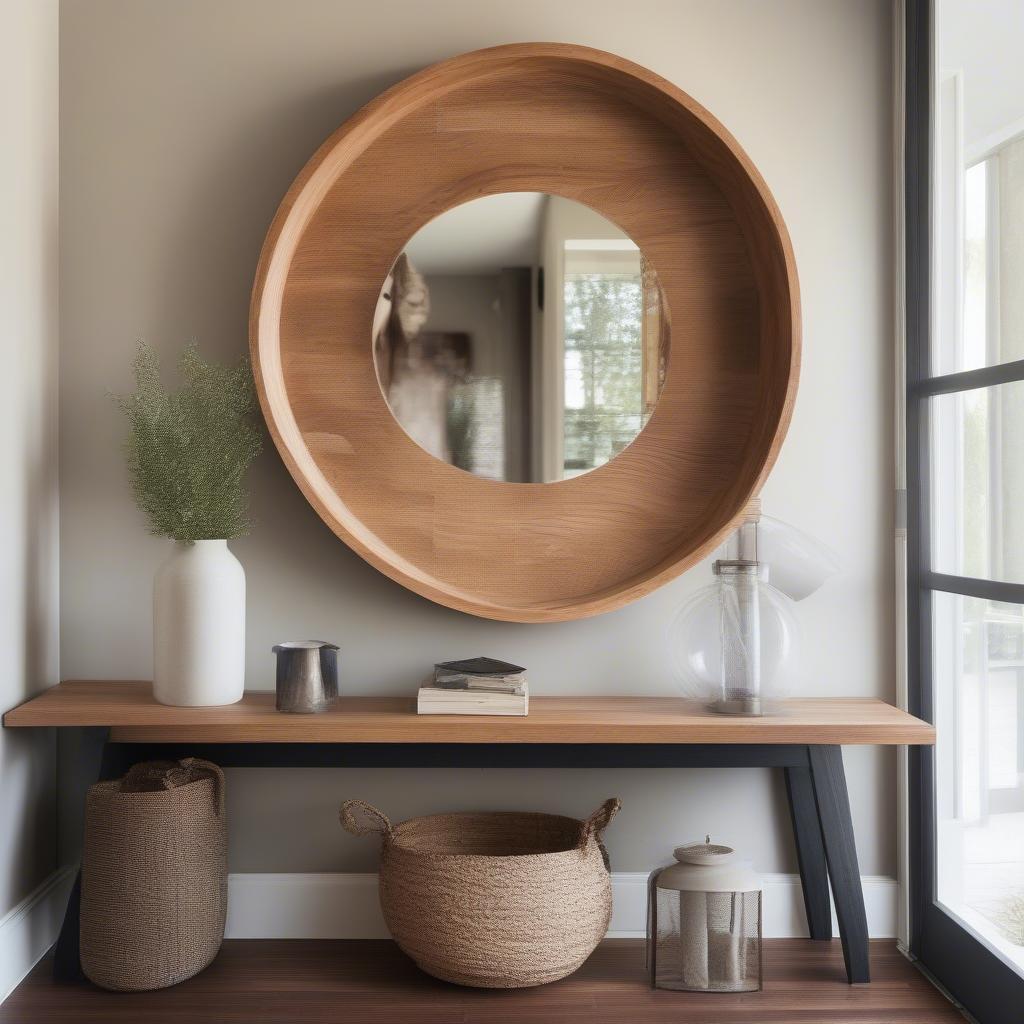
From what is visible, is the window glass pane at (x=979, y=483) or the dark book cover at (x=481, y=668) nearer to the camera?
the window glass pane at (x=979, y=483)

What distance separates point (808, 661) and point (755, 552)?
1.10ft

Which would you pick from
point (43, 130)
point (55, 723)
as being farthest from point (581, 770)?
point (43, 130)

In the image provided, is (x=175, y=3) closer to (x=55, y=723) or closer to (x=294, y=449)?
(x=294, y=449)

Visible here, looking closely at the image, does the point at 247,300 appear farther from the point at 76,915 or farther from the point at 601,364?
the point at 76,915

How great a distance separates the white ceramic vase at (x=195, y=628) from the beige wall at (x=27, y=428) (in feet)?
0.91

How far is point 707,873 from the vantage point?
2.00 m

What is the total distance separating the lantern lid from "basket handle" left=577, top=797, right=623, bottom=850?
14 centimetres

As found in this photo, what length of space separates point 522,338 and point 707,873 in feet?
3.75

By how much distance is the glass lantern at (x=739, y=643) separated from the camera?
2.07 metres

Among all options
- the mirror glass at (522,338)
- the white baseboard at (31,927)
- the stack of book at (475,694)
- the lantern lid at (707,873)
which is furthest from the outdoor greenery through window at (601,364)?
the white baseboard at (31,927)

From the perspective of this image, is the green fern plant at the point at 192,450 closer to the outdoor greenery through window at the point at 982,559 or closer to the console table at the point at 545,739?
the console table at the point at 545,739

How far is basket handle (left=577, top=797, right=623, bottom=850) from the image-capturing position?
2.06 m

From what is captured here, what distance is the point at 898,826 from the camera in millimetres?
2326

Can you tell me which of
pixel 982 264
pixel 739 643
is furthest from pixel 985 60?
pixel 739 643
